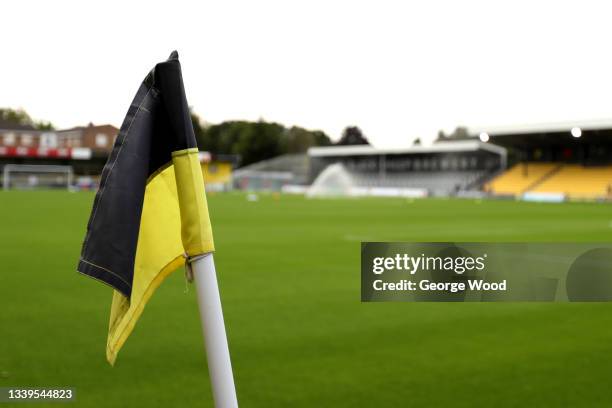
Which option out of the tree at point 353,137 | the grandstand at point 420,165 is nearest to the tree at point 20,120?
the grandstand at point 420,165

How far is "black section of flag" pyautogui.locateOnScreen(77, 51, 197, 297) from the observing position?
202 cm

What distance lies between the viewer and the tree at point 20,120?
8166cm

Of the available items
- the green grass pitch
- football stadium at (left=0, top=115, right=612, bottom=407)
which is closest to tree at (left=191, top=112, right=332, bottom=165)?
football stadium at (left=0, top=115, right=612, bottom=407)

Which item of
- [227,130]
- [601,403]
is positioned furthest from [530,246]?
[227,130]

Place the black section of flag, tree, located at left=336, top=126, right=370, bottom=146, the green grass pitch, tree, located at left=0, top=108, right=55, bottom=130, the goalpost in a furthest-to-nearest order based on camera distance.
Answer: tree, located at left=336, top=126, right=370, bottom=146 < tree, located at left=0, top=108, right=55, bottom=130 < the goalpost < the green grass pitch < the black section of flag

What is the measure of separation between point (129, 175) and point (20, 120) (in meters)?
90.5

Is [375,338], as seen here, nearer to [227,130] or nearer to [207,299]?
[207,299]

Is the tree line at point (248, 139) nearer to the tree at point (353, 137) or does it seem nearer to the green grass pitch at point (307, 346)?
the tree at point (353, 137)

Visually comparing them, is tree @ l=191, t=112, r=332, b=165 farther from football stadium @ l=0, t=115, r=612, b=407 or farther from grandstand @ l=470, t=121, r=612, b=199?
football stadium @ l=0, t=115, r=612, b=407

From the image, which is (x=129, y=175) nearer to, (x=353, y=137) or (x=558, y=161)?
(x=558, y=161)

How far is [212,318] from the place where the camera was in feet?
6.93

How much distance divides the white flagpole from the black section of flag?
8.7 inches

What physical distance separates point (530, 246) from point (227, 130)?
277 feet

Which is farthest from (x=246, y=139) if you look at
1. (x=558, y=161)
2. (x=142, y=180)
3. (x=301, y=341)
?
(x=142, y=180)
